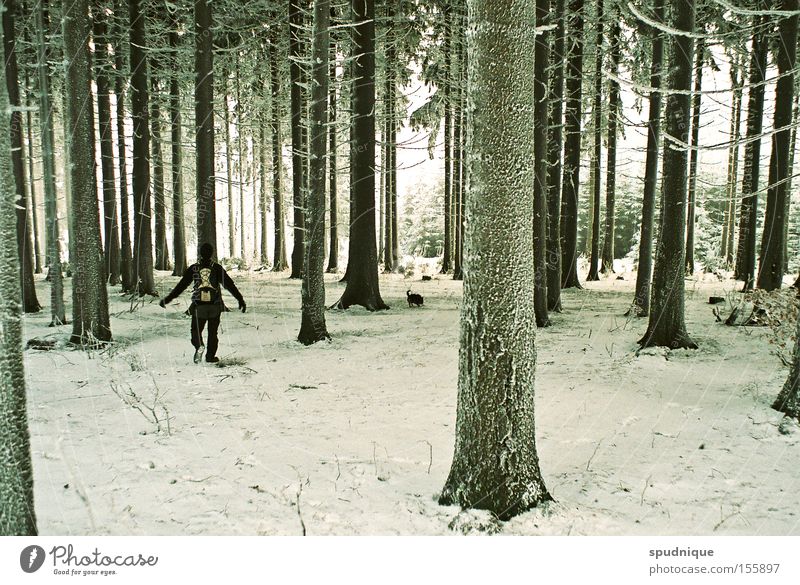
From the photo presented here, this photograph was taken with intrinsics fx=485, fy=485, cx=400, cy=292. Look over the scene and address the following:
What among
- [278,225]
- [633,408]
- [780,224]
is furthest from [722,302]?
[278,225]

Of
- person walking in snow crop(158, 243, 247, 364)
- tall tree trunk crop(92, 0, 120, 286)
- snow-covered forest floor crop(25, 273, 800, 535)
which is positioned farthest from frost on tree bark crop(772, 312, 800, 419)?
tall tree trunk crop(92, 0, 120, 286)

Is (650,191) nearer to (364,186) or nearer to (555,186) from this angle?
(555,186)

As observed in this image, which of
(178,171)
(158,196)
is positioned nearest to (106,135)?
(178,171)

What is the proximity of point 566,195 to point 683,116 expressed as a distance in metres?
11.2

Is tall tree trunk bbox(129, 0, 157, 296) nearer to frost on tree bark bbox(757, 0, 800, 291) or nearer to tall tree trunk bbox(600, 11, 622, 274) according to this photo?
tall tree trunk bbox(600, 11, 622, 274)

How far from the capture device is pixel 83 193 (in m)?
8.48

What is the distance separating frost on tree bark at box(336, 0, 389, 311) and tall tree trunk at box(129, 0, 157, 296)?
6.00 m

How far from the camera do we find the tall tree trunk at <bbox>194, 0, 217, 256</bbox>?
1184cm

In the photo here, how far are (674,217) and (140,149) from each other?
14210mm

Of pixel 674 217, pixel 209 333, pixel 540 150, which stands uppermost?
pixel 540 150

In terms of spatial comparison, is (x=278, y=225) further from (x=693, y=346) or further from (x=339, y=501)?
(x=339, y=501)

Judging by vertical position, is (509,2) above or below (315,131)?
below

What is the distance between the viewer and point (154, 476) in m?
4.30

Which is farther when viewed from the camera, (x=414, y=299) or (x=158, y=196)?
(x=158, y=196)
